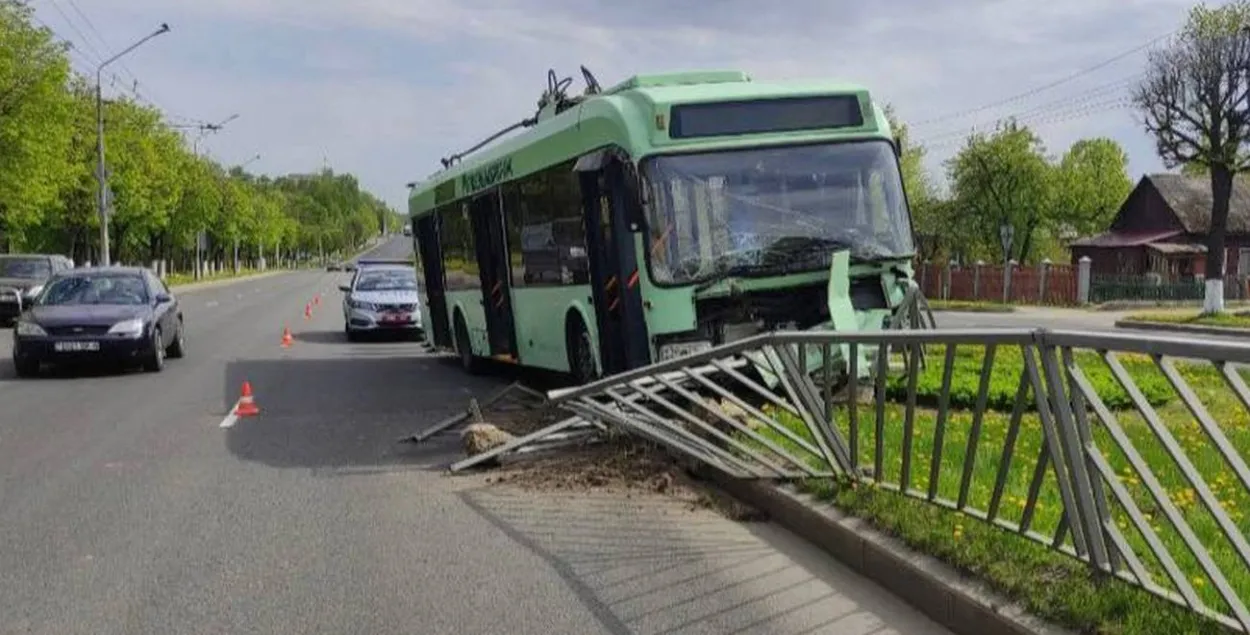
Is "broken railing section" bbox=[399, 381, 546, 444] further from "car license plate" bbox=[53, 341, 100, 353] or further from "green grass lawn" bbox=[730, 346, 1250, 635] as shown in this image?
"car license plate" bbox=[53, 341, 100, 353]

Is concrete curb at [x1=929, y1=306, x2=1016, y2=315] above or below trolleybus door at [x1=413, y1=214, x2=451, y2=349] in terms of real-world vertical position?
below

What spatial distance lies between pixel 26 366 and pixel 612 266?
10370mm

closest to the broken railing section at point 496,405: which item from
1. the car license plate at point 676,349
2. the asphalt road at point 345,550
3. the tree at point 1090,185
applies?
the asphalt road at point 345,550

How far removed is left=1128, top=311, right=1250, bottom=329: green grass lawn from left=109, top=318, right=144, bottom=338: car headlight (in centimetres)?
2458

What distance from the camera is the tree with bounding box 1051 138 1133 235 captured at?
71.0 m

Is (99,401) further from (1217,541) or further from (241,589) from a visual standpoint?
(1217,541)

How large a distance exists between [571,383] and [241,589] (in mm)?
8639

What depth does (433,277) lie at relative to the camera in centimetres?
2023

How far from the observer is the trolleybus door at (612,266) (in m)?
11.0

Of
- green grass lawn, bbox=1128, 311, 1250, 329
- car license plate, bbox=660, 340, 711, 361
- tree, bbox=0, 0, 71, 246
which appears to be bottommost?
green grass lawn, bbox=1128, 311, 1250, 329

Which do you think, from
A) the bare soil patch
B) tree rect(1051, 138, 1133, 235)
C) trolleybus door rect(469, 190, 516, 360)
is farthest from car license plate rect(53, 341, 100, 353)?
tree rect(1051, 138, 1133, 235)

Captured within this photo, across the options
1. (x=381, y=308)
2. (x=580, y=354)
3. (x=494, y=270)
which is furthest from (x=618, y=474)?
A: (x=381, y=308)

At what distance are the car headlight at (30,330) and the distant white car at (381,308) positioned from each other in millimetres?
8869

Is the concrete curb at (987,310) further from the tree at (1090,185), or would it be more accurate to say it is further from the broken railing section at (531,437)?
the broken railing section at (531,437)
